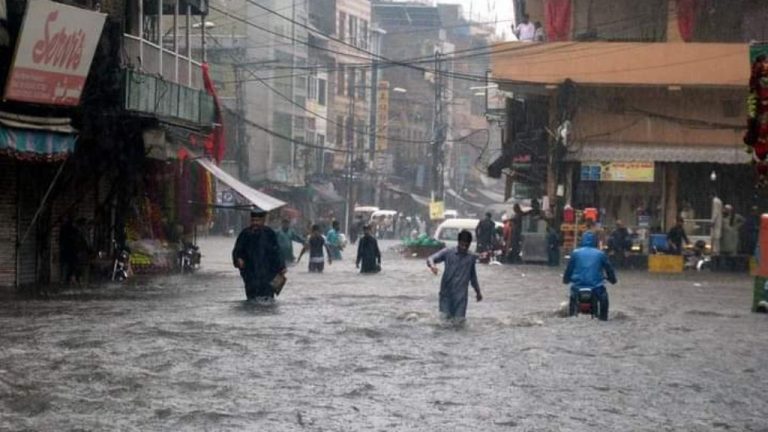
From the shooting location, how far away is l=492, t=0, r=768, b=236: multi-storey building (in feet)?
133

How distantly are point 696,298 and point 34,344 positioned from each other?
47.6ft

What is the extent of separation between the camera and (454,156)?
10219cm

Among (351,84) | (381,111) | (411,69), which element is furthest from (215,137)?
(411,69)

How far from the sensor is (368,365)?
43.3 ft

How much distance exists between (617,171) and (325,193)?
125ft

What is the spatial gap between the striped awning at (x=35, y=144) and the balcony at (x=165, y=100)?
1909 mm

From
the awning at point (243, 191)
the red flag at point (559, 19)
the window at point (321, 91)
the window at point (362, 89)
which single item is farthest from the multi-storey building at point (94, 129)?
the window at point (362, 89)

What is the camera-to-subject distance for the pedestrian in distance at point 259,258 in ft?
63.1

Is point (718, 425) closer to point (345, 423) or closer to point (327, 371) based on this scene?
point (345, 423)

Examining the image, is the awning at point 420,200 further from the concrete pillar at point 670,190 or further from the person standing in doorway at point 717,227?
the person standing in doorway at point 717,227

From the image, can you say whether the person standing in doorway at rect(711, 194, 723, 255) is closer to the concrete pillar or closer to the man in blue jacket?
the concrete pillar

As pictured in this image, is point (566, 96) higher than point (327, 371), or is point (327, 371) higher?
point (566, 96)

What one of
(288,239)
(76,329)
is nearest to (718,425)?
(76,329)

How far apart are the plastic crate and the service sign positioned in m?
18.6
